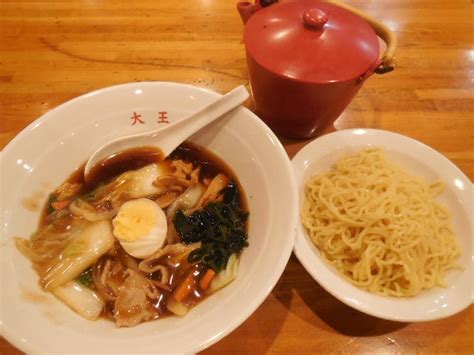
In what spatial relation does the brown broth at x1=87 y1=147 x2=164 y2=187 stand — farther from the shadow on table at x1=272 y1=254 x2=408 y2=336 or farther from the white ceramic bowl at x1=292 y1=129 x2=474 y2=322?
the shadow on table at x1=272 y1=254 x2=408 y2=336

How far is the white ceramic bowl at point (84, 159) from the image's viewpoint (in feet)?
2.82

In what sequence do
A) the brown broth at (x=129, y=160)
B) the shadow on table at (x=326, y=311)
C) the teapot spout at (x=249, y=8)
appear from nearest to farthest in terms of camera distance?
the shadow on table at (x=326, y=311)
the brown broth at (x=129, y=160)
the teapot spout at (x=249, y=8)

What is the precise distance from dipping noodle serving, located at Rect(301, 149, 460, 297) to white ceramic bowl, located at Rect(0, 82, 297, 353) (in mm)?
311

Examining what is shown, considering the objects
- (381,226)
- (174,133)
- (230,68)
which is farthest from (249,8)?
(381,226)

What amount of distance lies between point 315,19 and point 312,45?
90 millimetres

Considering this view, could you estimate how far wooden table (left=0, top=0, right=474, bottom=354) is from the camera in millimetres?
1161

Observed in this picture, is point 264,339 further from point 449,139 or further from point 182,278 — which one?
point 449,139

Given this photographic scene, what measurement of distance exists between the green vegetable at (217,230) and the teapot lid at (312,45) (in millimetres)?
463

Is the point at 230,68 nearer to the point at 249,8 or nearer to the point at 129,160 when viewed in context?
the point at 249,8

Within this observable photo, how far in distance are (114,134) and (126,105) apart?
0.12 meters

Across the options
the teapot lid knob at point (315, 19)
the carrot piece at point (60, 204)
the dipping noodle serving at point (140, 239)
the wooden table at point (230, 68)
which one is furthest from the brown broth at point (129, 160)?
the teapot lid knob at point (315, 19)

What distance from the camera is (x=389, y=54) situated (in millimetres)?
1203

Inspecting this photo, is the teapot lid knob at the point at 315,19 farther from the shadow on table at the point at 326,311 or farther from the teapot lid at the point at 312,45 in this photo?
the shadow on table at the point at 326,311

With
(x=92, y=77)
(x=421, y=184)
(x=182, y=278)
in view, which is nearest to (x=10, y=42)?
(x=92, y=77)
